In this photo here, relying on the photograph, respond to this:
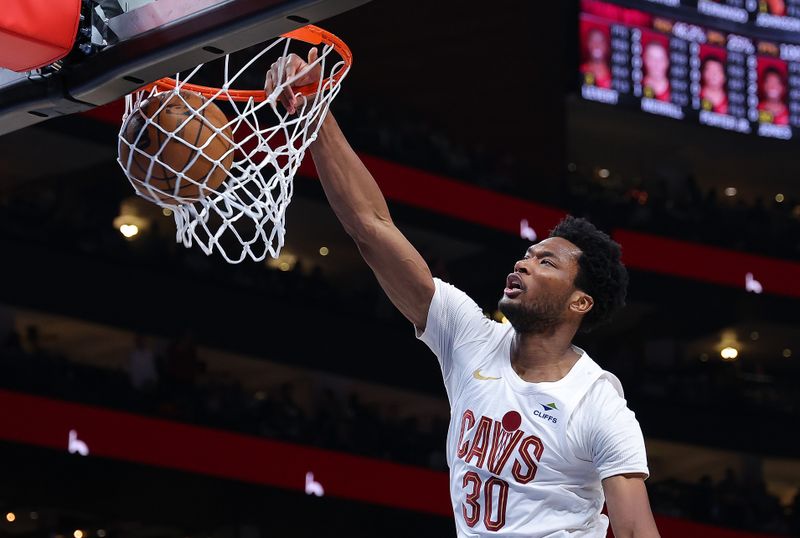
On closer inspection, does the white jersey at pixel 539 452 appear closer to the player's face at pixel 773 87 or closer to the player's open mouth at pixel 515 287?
the player's open mouth at pixel 515 287

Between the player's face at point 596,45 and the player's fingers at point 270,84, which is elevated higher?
the player's face at point 596,45

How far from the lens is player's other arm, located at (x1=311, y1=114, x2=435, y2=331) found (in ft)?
12.0

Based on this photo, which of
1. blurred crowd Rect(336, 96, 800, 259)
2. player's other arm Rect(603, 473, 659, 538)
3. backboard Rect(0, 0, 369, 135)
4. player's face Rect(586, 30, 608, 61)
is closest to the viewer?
backboard Rect(0, 0, 369, 135)

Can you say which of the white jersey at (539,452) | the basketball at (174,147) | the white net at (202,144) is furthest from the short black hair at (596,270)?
the basketball at (174,147)

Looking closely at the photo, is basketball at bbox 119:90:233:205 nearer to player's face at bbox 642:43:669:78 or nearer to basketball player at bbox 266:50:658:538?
basketball player at bbox 266:50:658:538

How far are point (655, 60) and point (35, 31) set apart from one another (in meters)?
13.4

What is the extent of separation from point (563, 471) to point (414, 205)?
12.7 m

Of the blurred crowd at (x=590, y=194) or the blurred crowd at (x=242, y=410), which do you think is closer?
the blurred crowd at (x=242, y=410)

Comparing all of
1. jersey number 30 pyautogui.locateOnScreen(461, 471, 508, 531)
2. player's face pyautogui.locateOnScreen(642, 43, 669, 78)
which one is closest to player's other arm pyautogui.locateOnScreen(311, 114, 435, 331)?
jersey number 30 pyautogui.locateOnScreen(461, 471, 508, 531)

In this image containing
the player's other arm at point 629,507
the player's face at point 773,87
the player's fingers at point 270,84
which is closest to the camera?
the player's other arm at point 629,507

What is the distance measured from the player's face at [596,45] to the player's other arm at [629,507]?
12.6 m

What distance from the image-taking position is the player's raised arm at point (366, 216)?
12.0ft

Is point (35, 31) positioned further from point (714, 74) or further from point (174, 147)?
point (714, 74)

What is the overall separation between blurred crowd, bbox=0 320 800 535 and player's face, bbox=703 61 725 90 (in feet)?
16.6
